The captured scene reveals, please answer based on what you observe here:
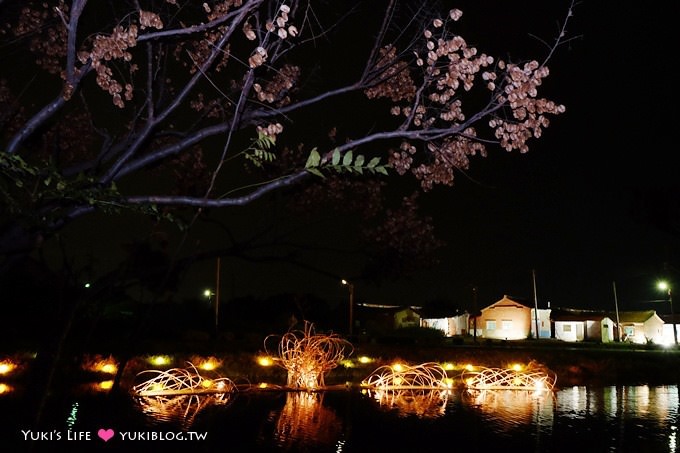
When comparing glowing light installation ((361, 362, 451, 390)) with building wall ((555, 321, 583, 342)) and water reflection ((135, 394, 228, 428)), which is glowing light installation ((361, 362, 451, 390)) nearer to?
water reflection ((135, 394, 228, 428))

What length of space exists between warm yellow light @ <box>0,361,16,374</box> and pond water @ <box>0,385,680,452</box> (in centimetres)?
195

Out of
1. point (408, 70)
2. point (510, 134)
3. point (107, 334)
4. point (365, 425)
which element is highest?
point (408, 70)

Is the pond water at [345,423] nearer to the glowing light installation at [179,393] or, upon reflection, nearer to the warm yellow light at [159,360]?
the glowing light installation at [179,393]

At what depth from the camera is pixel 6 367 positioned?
15.0 metres

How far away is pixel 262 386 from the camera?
1741 centimetres

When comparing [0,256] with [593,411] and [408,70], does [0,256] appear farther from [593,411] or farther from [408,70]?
[593,411]

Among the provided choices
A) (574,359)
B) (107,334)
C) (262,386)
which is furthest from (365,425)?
(574,359)

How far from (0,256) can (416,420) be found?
8992mm

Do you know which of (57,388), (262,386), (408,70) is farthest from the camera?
(262,386)

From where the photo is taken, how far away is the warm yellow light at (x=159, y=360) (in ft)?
58.4

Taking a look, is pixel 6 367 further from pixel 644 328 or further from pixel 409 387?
pixel 644 328

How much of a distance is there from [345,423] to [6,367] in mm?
8481

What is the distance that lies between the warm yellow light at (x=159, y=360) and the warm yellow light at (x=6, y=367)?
3.66 m

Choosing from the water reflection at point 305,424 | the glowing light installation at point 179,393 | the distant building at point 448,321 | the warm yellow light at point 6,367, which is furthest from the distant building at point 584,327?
the warm yellow light at point 6,367
